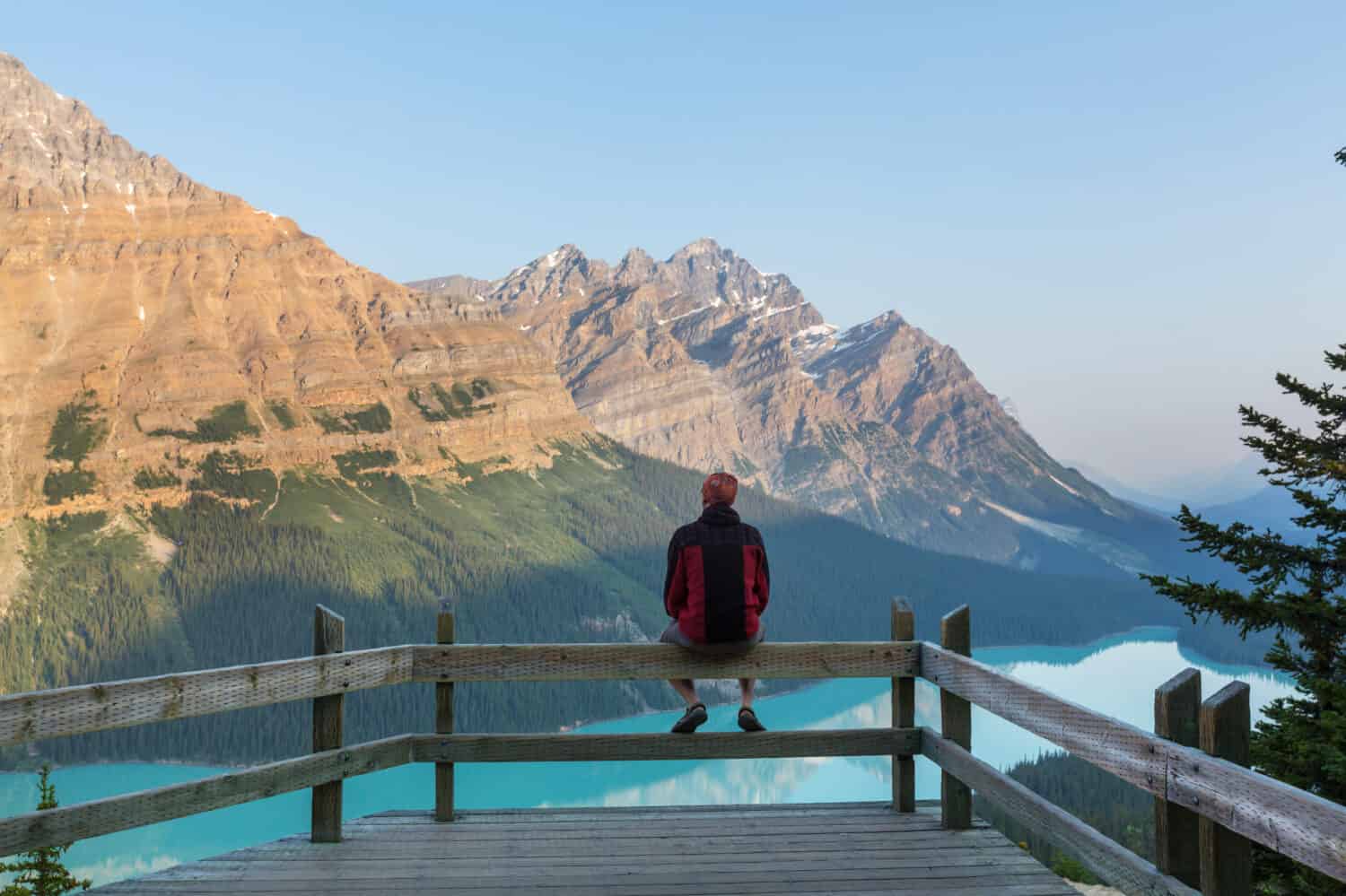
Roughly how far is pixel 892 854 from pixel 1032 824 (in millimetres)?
1092

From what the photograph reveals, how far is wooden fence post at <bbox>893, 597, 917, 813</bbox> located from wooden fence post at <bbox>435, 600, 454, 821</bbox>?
3324 millimetres

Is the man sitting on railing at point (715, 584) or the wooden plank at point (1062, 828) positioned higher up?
the man sitting on railing at point (715, 584)

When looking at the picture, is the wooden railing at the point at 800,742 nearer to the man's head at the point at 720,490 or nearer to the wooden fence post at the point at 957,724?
the wooden fence post at the point at 957,724

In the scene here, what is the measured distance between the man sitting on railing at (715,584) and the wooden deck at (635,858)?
90 centimetres

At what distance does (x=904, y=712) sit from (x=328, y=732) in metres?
4.37

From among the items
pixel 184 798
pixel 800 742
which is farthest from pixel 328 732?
pixel 800 742

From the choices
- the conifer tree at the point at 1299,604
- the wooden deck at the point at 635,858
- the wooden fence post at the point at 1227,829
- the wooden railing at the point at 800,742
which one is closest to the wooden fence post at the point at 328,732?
the wooden railing at the point at 800,742

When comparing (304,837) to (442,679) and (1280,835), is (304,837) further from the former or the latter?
(1280,835)

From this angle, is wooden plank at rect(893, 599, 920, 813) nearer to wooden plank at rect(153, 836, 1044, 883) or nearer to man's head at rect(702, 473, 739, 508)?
wooden plank at rect(153, 836, 1044, 883)

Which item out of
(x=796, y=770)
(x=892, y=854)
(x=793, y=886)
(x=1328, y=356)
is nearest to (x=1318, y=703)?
(x=1328, y=356)

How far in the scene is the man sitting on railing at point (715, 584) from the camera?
8.74 m

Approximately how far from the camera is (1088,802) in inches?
3740

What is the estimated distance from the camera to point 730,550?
873 centimetres

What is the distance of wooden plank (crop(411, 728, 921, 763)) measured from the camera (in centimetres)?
892
